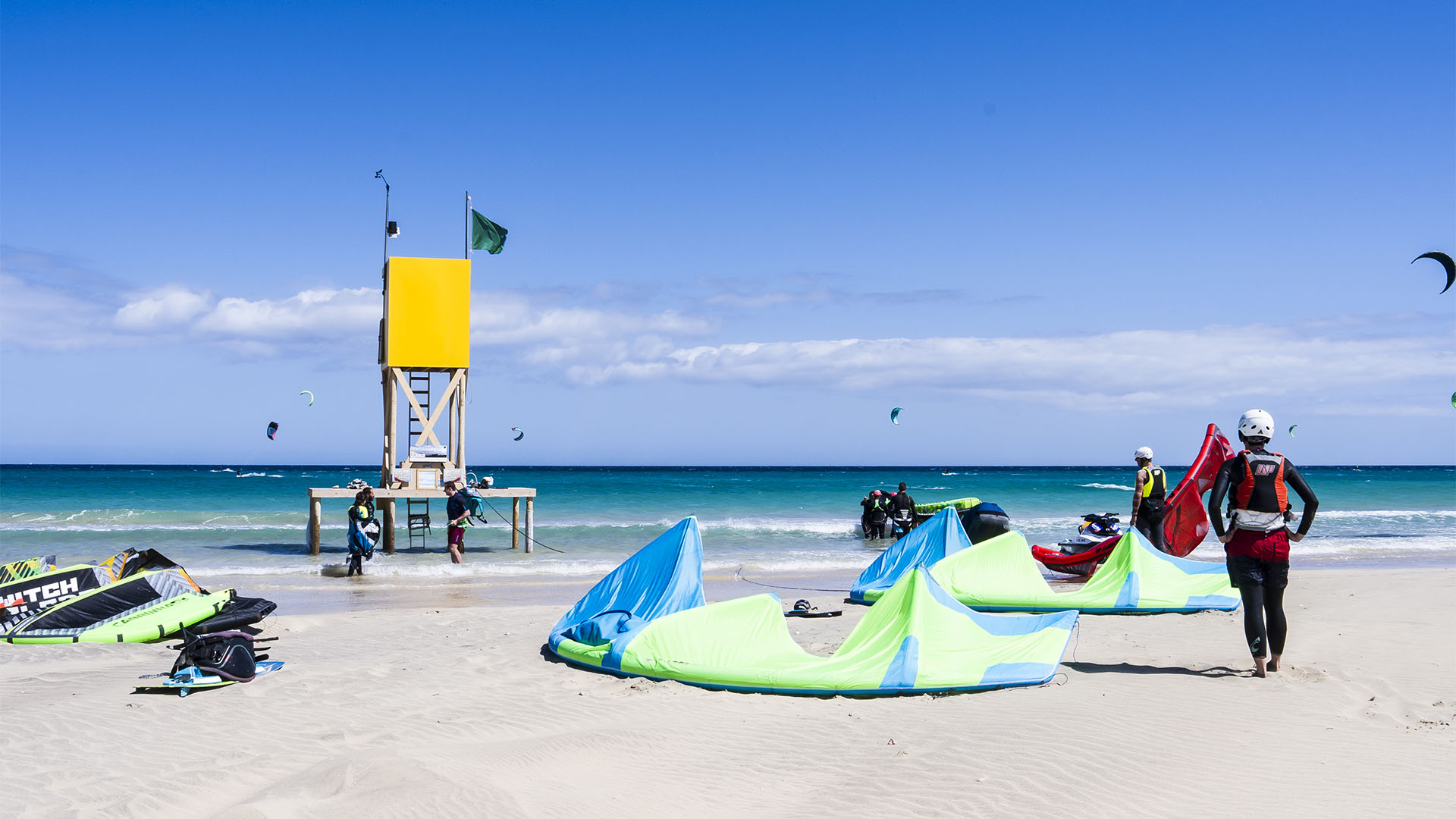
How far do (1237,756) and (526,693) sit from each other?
432cm

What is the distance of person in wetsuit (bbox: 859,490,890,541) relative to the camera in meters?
23.1

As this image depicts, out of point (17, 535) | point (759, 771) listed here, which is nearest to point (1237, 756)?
point (759, 771)

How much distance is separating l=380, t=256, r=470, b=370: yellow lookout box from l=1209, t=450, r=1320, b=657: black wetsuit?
14.1 m

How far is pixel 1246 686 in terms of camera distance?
21.0ft

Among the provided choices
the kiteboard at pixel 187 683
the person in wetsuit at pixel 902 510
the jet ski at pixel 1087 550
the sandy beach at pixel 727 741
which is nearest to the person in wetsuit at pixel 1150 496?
the jet ski at pixel 1087 550

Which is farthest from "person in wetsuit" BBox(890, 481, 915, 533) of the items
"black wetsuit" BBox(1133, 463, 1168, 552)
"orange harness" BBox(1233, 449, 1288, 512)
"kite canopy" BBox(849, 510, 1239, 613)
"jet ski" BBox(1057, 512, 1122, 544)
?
"orange harness" BBox(1233, 449, 1288, 512)

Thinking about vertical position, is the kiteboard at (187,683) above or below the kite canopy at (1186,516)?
below

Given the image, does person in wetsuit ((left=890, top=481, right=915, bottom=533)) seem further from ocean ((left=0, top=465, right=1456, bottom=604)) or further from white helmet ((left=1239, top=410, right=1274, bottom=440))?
white helmet ((left=1239, top=410, right=1274, bottom=440))

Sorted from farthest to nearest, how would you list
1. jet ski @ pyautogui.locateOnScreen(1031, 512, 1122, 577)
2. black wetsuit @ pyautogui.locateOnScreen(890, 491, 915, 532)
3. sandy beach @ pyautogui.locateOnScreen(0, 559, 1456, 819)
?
black wetsuit @ pyautogui.locateOnScreen(890, 491, 915, 532), jet ski @ pyautogui.locateOnScreen(1031, 512, 1122, 577), sandy beach @ pyautogui.locateOnScreen(0, 559, 1456, 819)

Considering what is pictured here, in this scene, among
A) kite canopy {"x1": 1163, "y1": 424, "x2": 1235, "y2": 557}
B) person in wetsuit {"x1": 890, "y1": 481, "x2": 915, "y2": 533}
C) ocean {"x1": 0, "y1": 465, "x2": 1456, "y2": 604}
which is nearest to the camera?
kite canopy {"x1": 1163, "y1": 424, "x2": 1235, "y2": 557}

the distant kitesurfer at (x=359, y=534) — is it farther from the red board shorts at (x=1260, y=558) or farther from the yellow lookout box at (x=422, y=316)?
the red board shorts at (x=1260, y=558)

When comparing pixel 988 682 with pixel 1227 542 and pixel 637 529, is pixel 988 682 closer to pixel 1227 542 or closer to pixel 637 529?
pixel 1227 542

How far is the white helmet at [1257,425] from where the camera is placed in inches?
257

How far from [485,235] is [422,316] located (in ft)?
6.68
